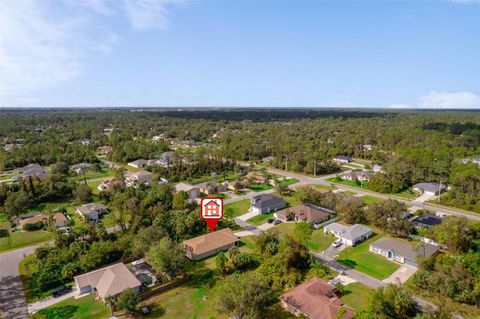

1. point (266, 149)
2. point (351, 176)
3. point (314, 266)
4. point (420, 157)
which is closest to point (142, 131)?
point (266, 149)

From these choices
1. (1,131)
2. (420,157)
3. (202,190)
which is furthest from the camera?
(1,131)

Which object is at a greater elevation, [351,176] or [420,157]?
[420,157]

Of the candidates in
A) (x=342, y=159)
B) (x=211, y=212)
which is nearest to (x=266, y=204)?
(x=211, y=212)

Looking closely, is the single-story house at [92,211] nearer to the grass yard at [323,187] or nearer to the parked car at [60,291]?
the parked car at [60,291]

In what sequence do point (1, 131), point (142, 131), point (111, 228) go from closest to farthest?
point (111, 228) < point (1, 131) < point (142, 131)

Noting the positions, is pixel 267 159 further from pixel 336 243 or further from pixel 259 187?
pixel 336 243

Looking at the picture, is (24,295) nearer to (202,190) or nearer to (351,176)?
(202,190)

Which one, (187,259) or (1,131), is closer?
(187,259)

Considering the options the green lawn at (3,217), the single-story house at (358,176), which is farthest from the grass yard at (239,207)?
the green lawn at (3,217)
